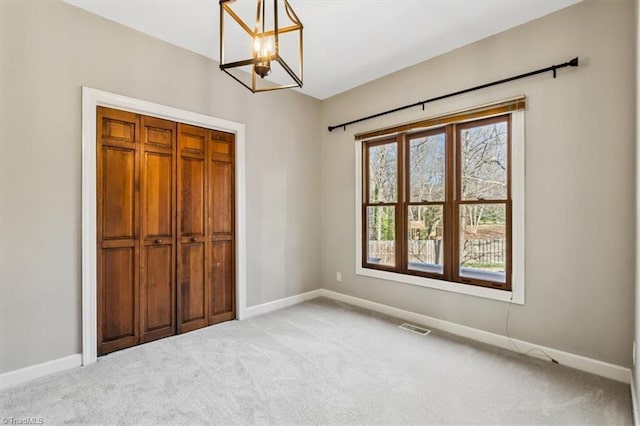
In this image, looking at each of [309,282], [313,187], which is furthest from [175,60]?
[309,282]

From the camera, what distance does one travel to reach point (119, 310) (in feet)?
9.02

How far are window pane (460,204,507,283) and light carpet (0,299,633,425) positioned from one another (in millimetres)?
683

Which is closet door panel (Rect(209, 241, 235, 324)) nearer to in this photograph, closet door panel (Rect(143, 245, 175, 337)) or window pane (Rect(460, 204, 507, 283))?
closet door panel (Rect(143, 245, 175, 337))

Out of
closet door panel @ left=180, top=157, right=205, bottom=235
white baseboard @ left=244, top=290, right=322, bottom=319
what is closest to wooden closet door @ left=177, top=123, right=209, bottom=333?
closet door panel @ left=180, top=157, right=205, bottom=235

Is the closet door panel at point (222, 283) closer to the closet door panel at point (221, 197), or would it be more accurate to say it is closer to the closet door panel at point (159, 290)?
the closet door panel at point (221, 197)

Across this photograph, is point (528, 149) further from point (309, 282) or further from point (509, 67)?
point (309, 282)

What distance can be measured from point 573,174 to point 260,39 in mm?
2561

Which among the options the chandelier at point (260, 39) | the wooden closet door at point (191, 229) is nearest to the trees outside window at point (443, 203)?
the chandelier at point (260, 39)

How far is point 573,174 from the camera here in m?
2.45

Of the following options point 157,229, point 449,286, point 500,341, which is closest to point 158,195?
point 157,229

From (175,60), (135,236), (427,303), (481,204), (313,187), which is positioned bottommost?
(427,303)

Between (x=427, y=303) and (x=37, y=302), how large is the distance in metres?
3.49

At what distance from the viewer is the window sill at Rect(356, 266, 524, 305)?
9.03ft

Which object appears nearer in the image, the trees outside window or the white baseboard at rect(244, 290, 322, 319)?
the trees outside window
